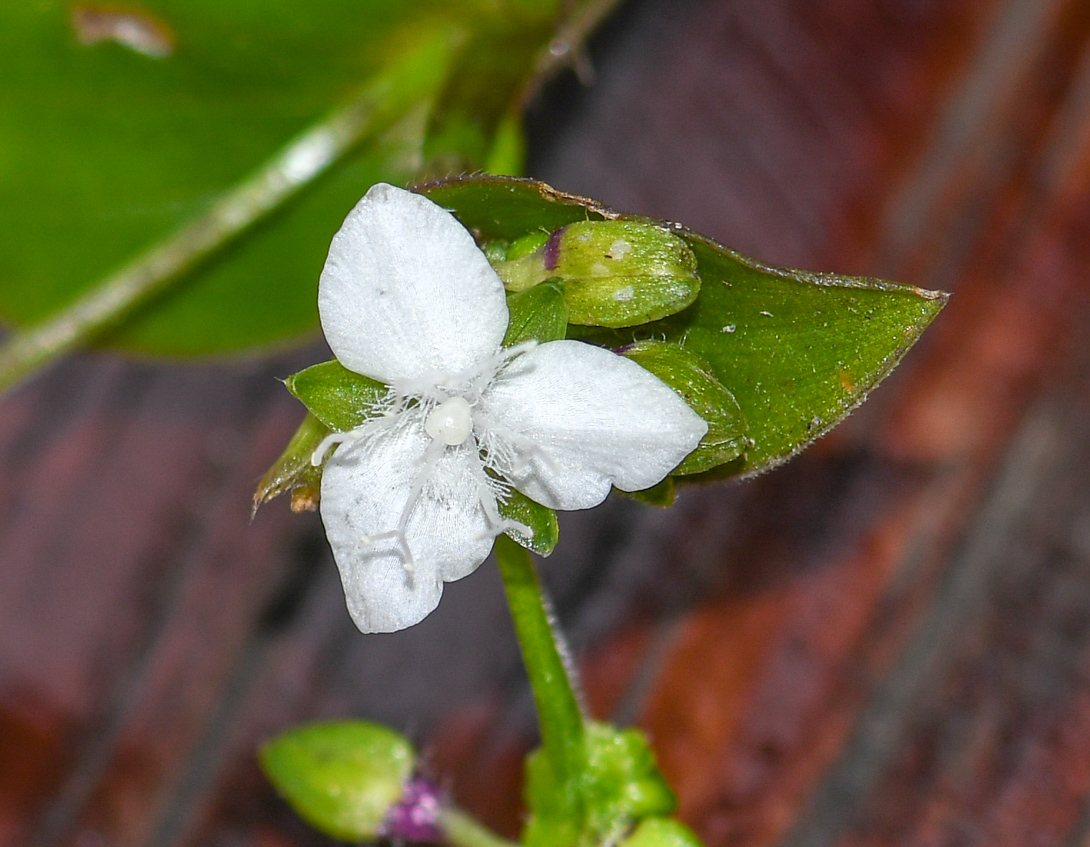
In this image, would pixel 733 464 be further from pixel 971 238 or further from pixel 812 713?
pixel 971 238

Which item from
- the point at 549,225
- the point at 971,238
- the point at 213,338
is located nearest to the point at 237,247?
the point at 213,338

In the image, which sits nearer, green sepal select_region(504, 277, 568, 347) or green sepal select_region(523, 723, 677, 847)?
green sepal select_region(504, 277, 568, 347)

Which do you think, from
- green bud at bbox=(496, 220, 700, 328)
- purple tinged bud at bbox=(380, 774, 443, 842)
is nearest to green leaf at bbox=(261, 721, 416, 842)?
purple tinged bud at bbox=(380, 774, 443, 842)

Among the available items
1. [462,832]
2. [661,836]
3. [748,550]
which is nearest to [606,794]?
[661,836]

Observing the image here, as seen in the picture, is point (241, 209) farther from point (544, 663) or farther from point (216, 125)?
point (544, 663)

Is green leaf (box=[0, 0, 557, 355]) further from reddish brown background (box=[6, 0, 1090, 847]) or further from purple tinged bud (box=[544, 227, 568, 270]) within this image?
purple tinged bud (box=[544, 227, 568, 270])

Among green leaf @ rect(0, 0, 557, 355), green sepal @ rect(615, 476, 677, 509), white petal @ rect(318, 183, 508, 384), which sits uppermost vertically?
green leaf @ rect(0, 0, 557, 355)

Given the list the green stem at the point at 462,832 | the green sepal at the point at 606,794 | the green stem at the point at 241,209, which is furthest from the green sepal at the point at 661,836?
the green stem at the point at 241,209
